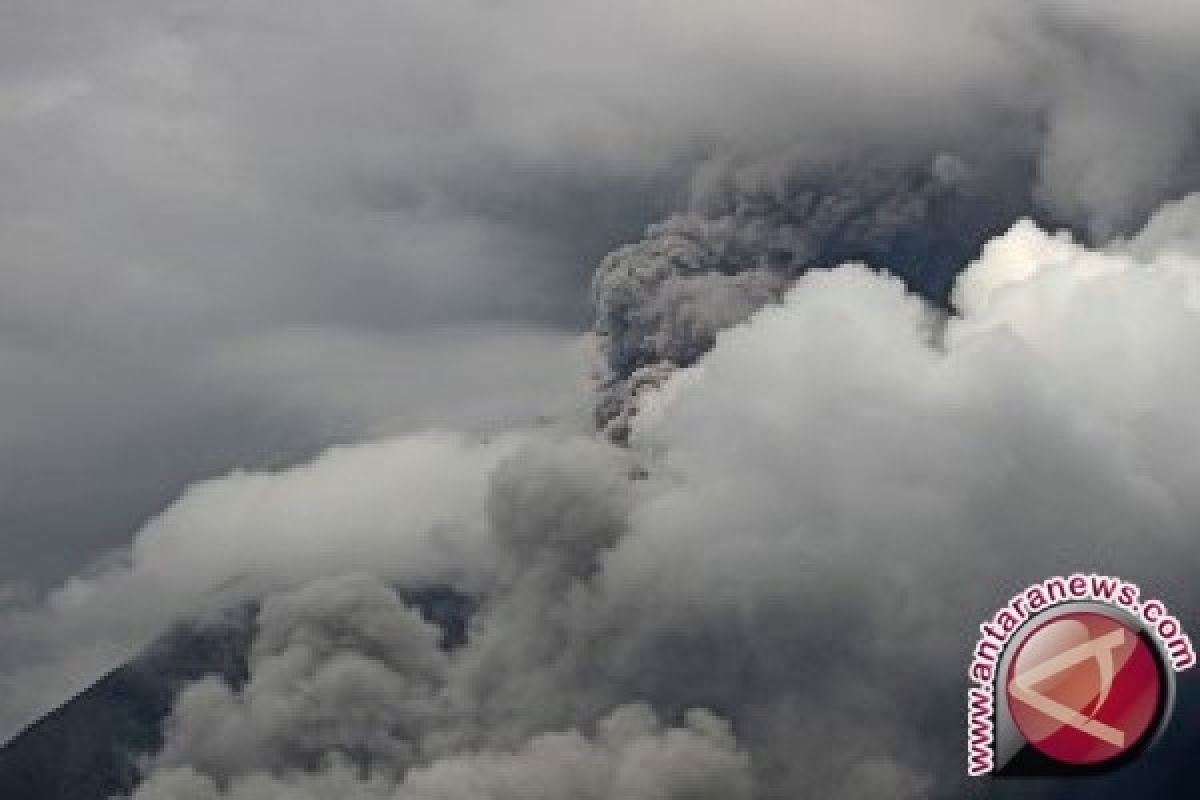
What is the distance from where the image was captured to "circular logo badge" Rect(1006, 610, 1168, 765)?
7762 centimetres

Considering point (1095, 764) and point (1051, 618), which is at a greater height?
point (1051, 618)

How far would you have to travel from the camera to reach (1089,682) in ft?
259

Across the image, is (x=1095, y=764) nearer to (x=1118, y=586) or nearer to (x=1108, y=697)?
(x=1108, y=697)

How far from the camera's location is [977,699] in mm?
84562

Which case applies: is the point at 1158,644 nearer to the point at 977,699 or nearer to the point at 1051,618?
the point at 1051,618

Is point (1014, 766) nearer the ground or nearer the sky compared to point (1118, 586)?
nearer the ground

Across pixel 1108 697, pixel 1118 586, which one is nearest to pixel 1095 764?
pixel 1108 697

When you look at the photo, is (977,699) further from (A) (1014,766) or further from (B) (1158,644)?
(B) (1158,644)

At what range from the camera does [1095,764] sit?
7806cm

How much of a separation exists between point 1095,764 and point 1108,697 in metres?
2.62

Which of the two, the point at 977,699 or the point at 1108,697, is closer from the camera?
the point at 1108,697

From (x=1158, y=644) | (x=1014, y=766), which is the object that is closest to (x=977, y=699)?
(x=1014, y=766)

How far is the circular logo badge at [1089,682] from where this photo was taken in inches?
3056

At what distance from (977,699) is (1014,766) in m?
4.37
